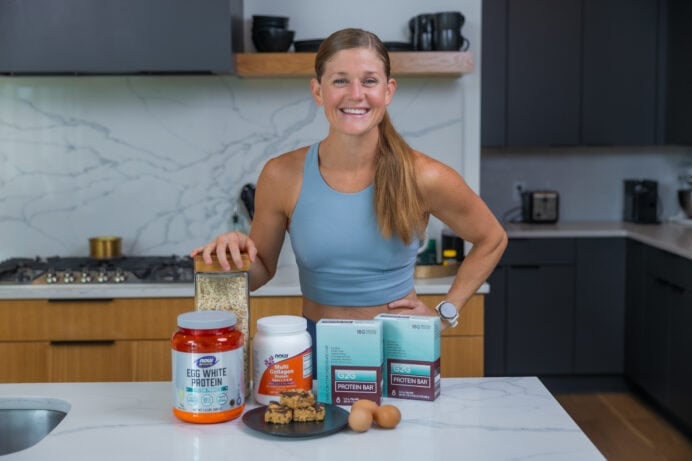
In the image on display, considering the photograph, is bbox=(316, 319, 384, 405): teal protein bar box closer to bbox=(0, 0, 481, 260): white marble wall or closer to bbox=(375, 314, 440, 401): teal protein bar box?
bbox=(375, 314, 440, 401): teal protein bar box

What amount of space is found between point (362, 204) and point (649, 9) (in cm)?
325

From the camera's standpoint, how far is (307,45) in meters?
3.90

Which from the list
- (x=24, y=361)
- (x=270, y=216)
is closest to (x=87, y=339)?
(x=24, y=361)

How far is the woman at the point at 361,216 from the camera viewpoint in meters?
2.22

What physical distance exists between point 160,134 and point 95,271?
738 millimetres

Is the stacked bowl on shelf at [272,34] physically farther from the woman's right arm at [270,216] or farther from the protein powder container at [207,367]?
the protein powder container at [207,367]

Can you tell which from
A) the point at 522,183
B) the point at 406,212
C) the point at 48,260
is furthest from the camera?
the point at 522,183

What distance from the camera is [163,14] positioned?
3684 millimetres

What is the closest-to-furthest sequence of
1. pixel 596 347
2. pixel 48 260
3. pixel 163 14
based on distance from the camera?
pixel 163 14, pixel 48 260, pixel 596 347

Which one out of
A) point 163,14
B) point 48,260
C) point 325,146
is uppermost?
point 163,14

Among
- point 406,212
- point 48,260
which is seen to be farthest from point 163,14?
point 406,212

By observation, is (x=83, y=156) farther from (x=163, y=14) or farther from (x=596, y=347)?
(x=596, y=347)

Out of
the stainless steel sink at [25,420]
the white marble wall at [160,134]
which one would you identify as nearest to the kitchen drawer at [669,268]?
the white marble wall at [160,134]

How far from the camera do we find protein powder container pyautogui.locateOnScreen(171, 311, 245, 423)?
1.70m
